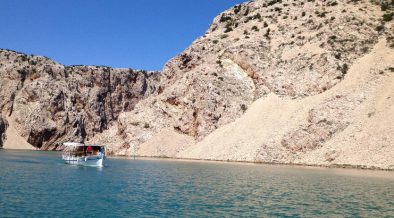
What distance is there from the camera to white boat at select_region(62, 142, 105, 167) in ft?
243

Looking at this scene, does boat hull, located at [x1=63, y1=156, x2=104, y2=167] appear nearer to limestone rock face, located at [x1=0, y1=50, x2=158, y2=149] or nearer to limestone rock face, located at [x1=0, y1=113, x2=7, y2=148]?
limestone rock face, located at [x1=0, y1=113, x2=7, y2=148]

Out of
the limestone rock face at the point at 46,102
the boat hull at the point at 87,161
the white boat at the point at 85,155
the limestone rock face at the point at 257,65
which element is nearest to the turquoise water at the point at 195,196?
the boat hull at the point at 87,161

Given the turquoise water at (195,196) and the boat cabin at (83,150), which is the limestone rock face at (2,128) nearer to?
the boat cabin at (83,150)

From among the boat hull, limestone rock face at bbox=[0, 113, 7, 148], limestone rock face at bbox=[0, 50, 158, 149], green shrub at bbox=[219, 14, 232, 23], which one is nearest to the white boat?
the boat hull

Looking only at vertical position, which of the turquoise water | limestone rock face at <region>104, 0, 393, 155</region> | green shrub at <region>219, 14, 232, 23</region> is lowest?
the turquoise water

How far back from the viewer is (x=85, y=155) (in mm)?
80250

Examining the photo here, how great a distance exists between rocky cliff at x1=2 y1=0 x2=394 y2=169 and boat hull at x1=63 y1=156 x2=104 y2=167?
25.9 metres

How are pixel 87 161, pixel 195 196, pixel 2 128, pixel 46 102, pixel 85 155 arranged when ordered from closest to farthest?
pixel 195 196 < pixel 87 161 < pixel 85 155 < pixel 2 128 < pixel 46 102

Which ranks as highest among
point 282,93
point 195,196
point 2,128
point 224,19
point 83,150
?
point 224,19

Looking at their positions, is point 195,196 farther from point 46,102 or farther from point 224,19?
point 46,102

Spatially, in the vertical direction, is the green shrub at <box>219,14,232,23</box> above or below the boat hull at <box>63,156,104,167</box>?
above

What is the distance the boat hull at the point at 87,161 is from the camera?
73.3 meters

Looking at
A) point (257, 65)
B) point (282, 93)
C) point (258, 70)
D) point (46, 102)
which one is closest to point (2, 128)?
point (46, 102)

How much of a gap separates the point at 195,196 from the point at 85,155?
47895 millimetres
